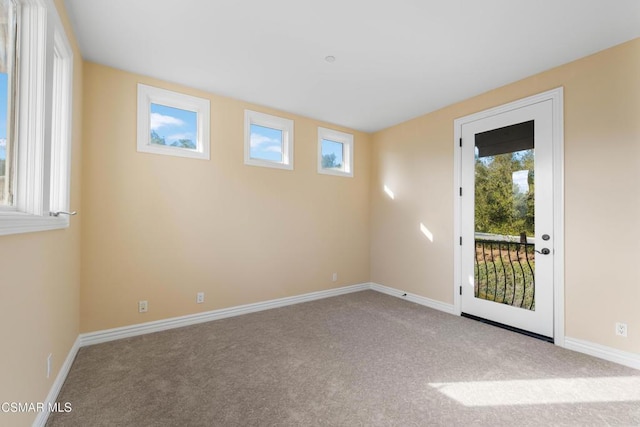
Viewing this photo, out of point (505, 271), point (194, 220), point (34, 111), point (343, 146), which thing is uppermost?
point (343, 146)

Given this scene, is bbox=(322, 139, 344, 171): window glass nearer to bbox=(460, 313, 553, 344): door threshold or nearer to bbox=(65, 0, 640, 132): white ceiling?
bbox=(65, 0, 640, 132): white ceiling

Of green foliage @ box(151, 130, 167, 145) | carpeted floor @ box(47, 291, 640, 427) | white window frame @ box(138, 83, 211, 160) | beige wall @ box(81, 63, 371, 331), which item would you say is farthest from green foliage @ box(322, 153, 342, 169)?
carpeted floor @ box(47, 291, 640, 427)

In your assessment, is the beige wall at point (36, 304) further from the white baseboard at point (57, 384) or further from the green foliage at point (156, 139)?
the green foliage at point (156, 139)

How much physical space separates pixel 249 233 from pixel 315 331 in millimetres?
1512

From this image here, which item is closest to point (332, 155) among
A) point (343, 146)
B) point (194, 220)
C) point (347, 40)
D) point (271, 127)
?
point (343, 146)

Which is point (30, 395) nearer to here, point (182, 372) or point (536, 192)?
point (182, 372)

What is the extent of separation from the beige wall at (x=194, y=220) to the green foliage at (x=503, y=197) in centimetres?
206

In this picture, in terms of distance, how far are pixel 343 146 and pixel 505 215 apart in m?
2.68

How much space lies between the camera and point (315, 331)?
312 centimetres

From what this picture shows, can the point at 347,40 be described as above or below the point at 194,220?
above

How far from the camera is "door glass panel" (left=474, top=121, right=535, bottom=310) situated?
307 centimetres

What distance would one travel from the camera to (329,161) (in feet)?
15.4

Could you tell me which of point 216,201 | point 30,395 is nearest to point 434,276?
point 216,201

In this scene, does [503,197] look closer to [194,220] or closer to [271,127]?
[271,127]
